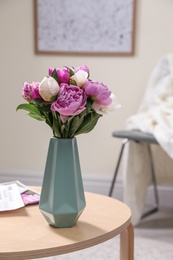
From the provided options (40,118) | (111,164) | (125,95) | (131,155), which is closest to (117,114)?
(125,95)

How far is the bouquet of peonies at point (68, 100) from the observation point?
1227mm

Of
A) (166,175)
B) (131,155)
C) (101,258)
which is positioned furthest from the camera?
(166,175)

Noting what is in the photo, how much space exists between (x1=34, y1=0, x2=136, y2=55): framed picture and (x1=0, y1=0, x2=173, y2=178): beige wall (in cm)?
4

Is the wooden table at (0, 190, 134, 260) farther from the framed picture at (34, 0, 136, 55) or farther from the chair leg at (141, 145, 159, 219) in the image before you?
the framed picture at (34, 0, 136, 55)

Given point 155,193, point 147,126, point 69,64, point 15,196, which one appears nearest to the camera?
point 15,196

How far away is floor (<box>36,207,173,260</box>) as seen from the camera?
7.52 ft

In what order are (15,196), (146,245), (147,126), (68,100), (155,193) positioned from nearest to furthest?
(68,100), (15,196), (146,245), (147,126), (155,193)

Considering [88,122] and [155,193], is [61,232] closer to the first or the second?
[88,122]

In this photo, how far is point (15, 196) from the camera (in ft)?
5.26

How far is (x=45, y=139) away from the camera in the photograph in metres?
3.24

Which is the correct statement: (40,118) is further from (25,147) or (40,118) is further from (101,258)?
(25,147)

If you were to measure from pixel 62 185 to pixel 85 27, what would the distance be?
76.3 inches

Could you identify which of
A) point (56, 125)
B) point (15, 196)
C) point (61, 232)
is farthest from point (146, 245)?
point (56, 125)

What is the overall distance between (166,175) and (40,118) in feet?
5.81
